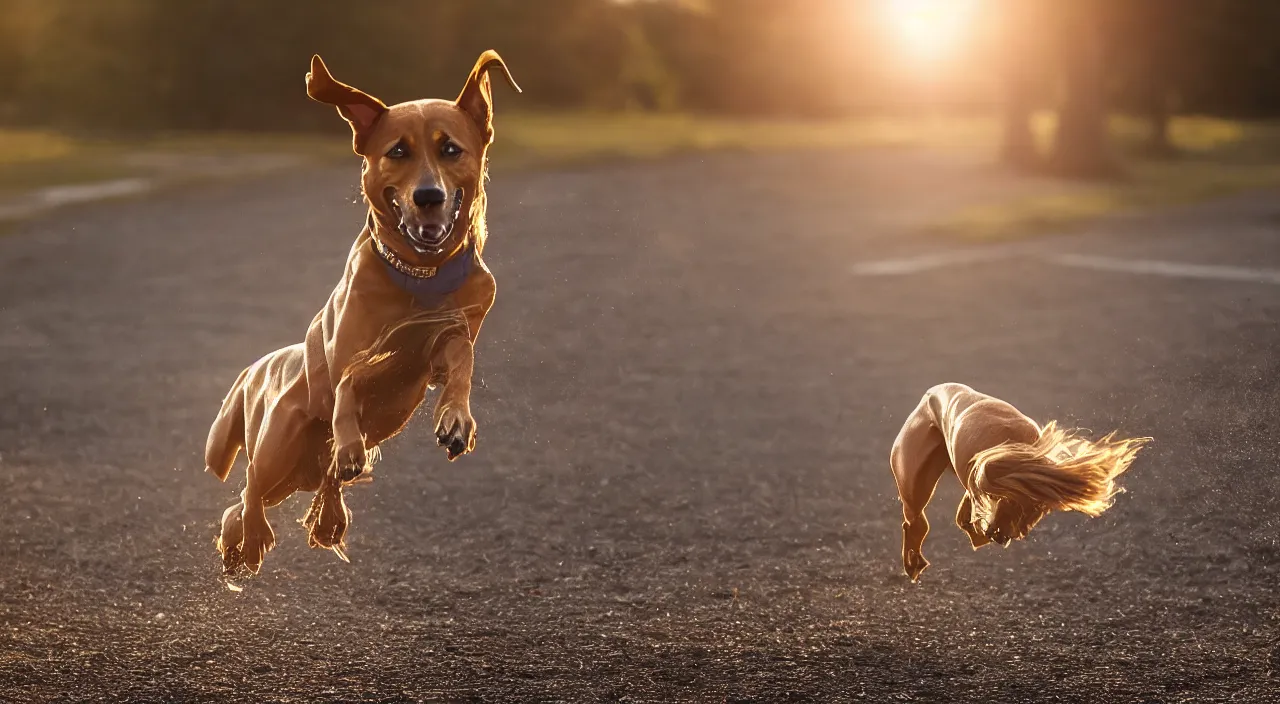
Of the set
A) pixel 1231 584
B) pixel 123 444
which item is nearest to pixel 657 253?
pixel 123 444

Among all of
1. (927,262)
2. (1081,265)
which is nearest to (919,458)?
(1081,265)

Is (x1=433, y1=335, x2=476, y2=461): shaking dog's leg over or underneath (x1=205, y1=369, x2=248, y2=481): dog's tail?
over

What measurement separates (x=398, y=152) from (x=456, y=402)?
0.36 metres

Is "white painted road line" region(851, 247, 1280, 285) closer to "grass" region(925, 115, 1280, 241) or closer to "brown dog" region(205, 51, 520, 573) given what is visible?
"grass" region(925, 115, 1280, 241)

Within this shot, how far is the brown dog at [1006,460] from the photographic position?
2.23 meters

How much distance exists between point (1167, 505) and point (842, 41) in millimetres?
60824

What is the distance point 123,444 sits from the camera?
11422 millimetres

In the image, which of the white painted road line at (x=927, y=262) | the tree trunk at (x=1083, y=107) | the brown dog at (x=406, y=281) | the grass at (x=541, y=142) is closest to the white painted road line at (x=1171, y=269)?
the white painted road line at (x=927, y=262)

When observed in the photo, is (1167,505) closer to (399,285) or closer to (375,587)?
(375,587)

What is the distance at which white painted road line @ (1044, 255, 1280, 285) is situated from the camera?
63.2 ft

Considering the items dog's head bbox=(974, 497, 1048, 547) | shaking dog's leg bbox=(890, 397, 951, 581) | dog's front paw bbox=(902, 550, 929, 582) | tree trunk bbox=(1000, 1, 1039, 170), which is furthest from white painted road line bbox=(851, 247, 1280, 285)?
dog's head bbox=(974, 497, 1048, 547)

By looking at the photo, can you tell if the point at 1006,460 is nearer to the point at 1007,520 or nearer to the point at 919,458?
the point at 1007,520

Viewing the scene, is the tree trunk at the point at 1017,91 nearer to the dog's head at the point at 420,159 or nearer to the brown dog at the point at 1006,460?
the brown dog at the point at 1006,460

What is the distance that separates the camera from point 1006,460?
88.1 inches
